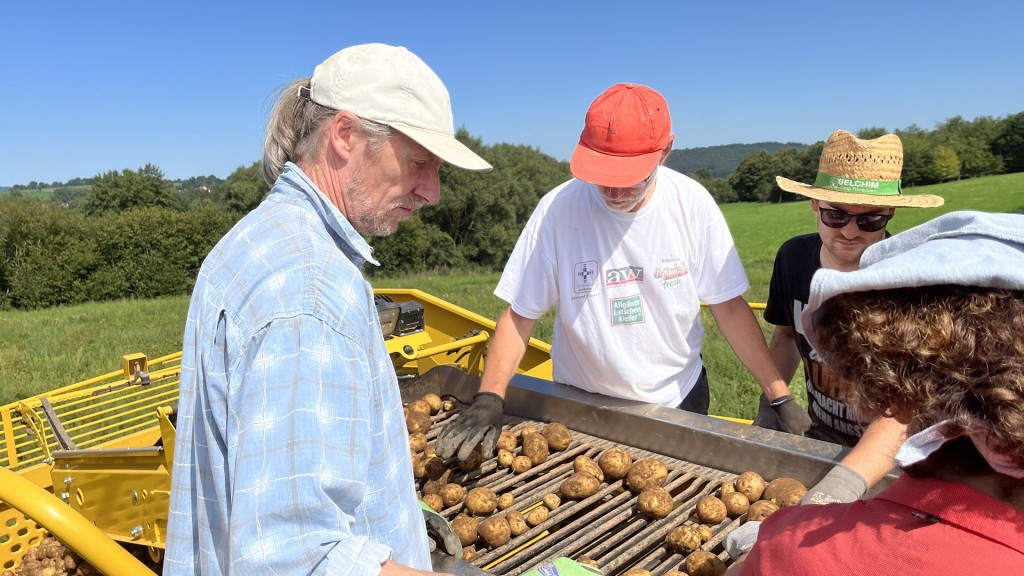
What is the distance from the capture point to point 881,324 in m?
0.98

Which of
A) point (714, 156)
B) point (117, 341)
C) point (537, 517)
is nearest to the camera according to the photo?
point (537, 517)

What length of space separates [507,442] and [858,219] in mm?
1560

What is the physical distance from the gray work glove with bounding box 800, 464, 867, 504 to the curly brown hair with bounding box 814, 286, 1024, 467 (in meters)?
0.94

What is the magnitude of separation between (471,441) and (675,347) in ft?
3.07

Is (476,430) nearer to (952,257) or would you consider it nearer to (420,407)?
(420,407)

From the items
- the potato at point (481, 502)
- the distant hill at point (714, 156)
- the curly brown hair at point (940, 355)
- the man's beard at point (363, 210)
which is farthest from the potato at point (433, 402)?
the distant hill at point (714, 156)

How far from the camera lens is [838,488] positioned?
6.40 ft

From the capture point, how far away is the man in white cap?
110 cm

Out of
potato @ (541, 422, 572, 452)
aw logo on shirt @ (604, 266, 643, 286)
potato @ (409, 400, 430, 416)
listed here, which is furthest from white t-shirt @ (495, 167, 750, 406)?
potato @ (409, 400, 430, 416)

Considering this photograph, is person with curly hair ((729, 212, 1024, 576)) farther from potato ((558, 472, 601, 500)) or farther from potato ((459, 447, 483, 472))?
potato ((459, 447, 483, 472))

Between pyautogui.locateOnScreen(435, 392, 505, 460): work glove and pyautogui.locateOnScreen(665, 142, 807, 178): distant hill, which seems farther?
pyautogui.locateOnScreen(665, 142, 807, 178): distant hill

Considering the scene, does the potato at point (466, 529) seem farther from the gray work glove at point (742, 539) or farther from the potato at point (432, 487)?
the gray work glove at point (742, 539)

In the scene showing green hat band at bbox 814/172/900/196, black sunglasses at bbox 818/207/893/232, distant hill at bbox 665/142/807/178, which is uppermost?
distant hill at bbox 665/142/807/178

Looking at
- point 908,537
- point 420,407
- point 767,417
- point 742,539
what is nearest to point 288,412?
point 908,537
